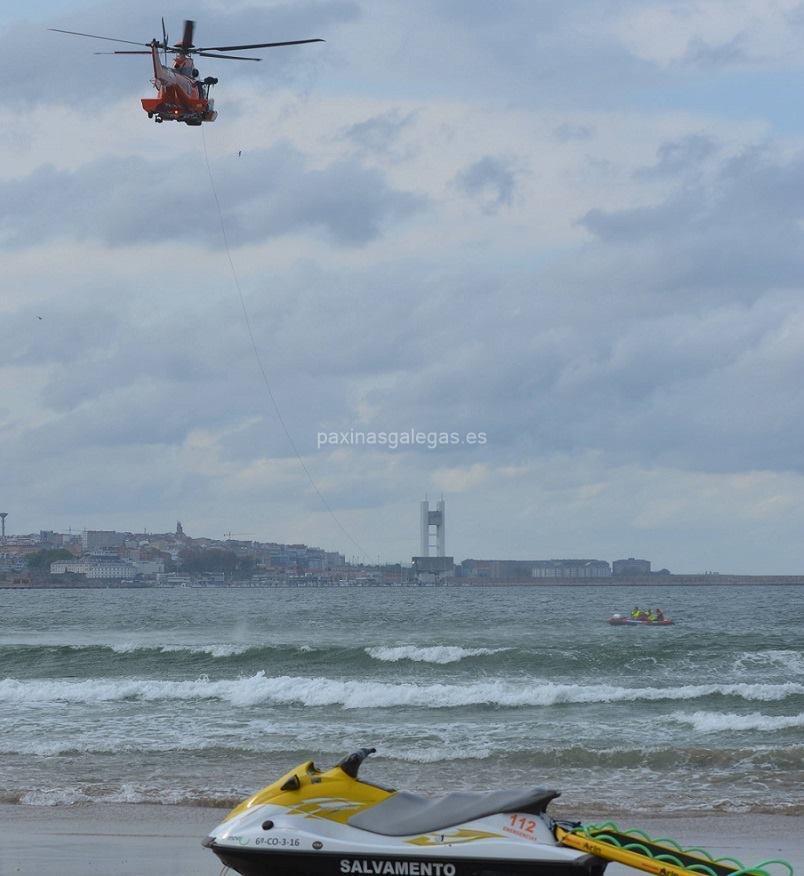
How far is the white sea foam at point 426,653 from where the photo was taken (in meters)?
33.5

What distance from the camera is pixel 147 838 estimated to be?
9430 mm

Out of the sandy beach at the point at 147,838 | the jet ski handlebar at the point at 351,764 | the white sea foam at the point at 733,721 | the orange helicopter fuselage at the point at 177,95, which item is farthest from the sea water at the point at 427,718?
the orange helicopter fuselage at the point at 177,95

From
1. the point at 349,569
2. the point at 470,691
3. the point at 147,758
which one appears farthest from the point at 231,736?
the point at 349,569

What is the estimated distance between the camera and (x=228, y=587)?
15400cm

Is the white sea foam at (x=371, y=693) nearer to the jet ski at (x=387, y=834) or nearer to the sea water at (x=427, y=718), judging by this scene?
the sea water at (x=427, y=718)

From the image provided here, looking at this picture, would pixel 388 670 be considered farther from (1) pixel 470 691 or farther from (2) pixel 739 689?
(2) pixel 739 689

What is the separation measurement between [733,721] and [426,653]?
16.1 m

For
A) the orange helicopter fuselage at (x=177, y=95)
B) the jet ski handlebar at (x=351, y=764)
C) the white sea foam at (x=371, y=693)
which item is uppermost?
the orange helicopter fuselage at (x=177, y=95)

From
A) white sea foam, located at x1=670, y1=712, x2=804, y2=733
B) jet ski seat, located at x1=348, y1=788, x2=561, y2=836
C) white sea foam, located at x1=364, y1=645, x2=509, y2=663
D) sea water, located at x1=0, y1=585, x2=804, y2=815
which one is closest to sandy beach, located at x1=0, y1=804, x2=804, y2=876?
sea water, located at x1=0, y1=585, x2=804, y2=815

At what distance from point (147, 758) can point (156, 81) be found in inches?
389

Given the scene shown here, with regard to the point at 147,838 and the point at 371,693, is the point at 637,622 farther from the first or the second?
the point at 147,838

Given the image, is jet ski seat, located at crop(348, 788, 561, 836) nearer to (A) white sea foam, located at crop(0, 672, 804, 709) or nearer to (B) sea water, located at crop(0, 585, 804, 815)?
(B) sea water, located at crop(0, 585, 804, 815)

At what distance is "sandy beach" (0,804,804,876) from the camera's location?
8305 millimetres

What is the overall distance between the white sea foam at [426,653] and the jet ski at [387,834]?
88.5ft
